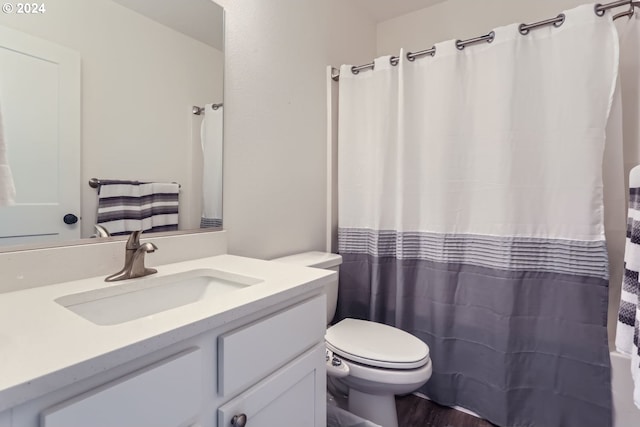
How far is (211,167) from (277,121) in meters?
0.45

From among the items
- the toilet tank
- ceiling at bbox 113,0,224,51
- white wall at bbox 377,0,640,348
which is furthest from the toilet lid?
ceiling at bbox 113,0,224,51

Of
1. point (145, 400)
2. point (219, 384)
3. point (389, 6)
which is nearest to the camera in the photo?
point (145, 400)

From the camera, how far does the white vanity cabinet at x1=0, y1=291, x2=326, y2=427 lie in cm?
49

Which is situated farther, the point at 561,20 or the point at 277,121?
the point at 277,121

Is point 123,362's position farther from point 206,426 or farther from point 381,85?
point 381,85

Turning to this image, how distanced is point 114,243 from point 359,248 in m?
1.21

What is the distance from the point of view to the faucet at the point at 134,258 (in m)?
0.94

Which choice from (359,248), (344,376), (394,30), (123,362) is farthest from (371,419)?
(394,30)

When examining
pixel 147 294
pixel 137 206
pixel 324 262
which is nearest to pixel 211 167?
pixel 137 206

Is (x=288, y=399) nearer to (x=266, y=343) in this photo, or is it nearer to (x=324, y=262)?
(x=266, y=343)

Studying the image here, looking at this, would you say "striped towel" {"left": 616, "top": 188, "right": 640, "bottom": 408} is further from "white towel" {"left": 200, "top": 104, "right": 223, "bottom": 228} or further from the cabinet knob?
"white towel" {"left": 200, "top": 104, "right": 223, "bottom": 228}

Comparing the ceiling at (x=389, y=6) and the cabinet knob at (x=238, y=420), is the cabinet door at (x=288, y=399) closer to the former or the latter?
the cabinet knob at (x=238, y=420)

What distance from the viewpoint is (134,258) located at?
0.95 metres

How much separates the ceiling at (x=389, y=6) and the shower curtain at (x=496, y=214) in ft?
1.94
